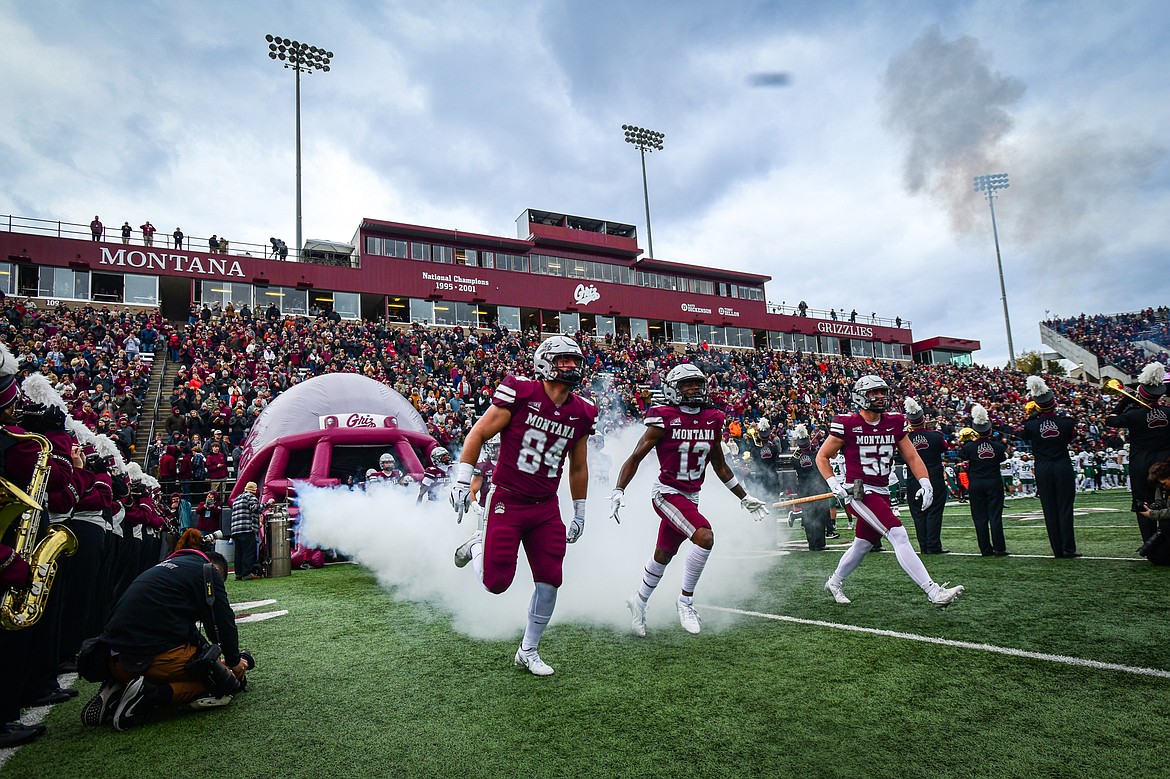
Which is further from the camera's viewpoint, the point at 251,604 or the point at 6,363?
the point at 251,604

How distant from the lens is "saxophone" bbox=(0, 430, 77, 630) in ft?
12.9

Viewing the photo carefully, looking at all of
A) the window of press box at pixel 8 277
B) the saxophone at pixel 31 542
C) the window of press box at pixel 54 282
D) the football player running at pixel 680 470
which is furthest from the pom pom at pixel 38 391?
the window of press box at pixel 54 282

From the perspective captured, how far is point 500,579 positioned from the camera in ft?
16.6

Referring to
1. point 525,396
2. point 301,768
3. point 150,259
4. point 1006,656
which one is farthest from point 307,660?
point 150,259

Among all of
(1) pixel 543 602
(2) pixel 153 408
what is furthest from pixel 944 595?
(2) pixel 153 408

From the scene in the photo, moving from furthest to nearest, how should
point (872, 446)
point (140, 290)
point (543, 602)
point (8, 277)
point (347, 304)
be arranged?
point (347, 304) < point (140, 290) < point (8, 277) < point (872, 446) < point (543, 602)

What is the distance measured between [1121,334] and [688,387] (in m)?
65.2

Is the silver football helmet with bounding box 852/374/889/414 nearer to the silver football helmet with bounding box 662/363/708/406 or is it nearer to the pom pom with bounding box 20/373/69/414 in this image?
the silver football helmet with bounding box 662/363/708/406

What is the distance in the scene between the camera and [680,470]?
20.9 ft

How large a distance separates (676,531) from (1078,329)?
6618cm

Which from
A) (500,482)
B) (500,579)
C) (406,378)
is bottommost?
(500,579)

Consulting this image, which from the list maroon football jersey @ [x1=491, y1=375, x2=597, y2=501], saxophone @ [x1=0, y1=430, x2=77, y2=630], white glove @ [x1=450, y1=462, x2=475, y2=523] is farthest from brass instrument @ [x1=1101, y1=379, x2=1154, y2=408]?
saxophone @ [x1=0, y1=430, x2=77, y2=630]

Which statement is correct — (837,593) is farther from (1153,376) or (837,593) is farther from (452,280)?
(452,280)

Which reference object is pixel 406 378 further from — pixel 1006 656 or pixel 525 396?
pixel 1006 656
